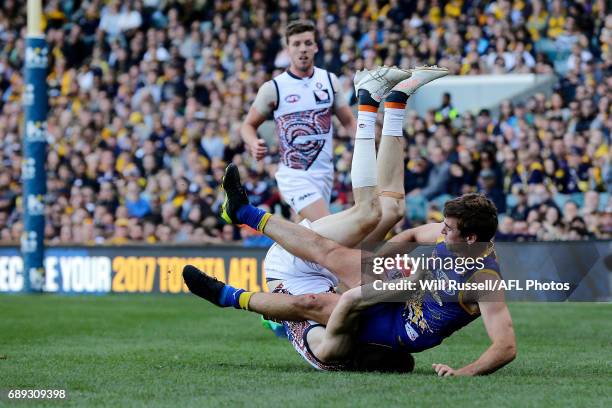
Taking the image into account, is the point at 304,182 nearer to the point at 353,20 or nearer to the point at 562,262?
Answer: the point at 562,262

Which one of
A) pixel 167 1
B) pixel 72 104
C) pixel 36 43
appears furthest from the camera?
pixel 167 1

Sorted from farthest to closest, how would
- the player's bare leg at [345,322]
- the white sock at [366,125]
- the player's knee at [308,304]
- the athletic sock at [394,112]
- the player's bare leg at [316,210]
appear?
the player's bare leg at [316,210], the athletic sock at [394,112], the white sock at [366,125], the player's knee at [308,304], the player's bare leg at [345,322]

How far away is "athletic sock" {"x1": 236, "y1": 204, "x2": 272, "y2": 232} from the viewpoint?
8258 mm

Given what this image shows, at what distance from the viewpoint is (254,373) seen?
25.0 ft

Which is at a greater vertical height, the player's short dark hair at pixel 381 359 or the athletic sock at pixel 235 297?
the athletic sock at pixel 235 297

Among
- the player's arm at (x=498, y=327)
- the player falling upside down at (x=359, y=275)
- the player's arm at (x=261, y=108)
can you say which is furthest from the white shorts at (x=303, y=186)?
the player's arm at (x=498, y=327)

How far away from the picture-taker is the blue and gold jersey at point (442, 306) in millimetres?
7121

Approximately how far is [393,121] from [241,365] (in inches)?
85.1

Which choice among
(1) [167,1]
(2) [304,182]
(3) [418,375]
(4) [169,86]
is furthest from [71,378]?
(1) [167,1]

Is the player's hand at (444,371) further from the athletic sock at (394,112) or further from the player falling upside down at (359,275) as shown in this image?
the athletic sock at (394,112)

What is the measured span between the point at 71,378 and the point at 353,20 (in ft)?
47.6

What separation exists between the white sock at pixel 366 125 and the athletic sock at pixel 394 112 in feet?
0.42

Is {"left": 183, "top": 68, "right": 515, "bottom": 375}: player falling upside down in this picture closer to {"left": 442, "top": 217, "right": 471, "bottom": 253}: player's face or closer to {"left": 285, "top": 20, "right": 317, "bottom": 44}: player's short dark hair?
{"left": 442, "top": 217, "right": 471, "bottom": 253}: player's face

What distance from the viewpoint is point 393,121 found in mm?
8766
